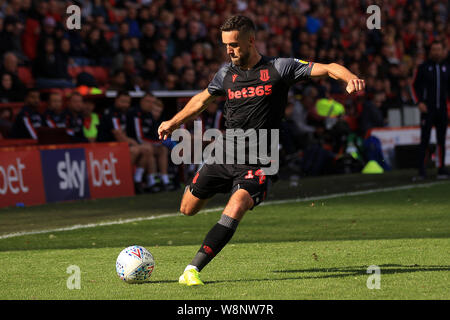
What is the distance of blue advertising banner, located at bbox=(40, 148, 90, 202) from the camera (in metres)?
15.0

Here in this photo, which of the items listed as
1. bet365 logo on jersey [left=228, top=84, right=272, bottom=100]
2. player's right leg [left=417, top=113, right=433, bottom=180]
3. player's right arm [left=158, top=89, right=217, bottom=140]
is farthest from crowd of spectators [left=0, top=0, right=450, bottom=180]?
bet365 logo on jersey [left=228, top=84, right=272, bottom=100]

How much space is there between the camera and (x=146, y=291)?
7.03 meters

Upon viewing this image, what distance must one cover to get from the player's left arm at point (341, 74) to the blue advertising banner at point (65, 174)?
8318 millimetres

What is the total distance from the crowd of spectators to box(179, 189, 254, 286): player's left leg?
1063 cm

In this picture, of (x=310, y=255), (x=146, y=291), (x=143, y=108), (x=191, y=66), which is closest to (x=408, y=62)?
(x=191, y=66)

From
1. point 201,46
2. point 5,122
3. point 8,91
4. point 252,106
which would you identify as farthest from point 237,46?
point 201,46

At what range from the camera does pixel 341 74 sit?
7090 mm

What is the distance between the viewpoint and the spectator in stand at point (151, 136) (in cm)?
1695

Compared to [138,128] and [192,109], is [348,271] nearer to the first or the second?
[192,109]

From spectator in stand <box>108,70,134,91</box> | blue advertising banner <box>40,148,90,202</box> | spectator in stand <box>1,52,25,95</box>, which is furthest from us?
spectator in stand <box>108,70,134,91</box>

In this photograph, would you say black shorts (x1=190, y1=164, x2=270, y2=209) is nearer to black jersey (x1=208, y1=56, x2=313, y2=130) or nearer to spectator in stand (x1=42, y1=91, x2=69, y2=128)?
black jersey (x1=208, y1=56, x2=313, y2=130)

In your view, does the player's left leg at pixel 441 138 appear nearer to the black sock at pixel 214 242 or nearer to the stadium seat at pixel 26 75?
the stadium seat at pixel 26 75

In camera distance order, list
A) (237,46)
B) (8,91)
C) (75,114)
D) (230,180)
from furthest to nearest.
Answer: (75,114) < (8,91) < (230,180) < (237,46)

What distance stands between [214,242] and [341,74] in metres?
1.67
